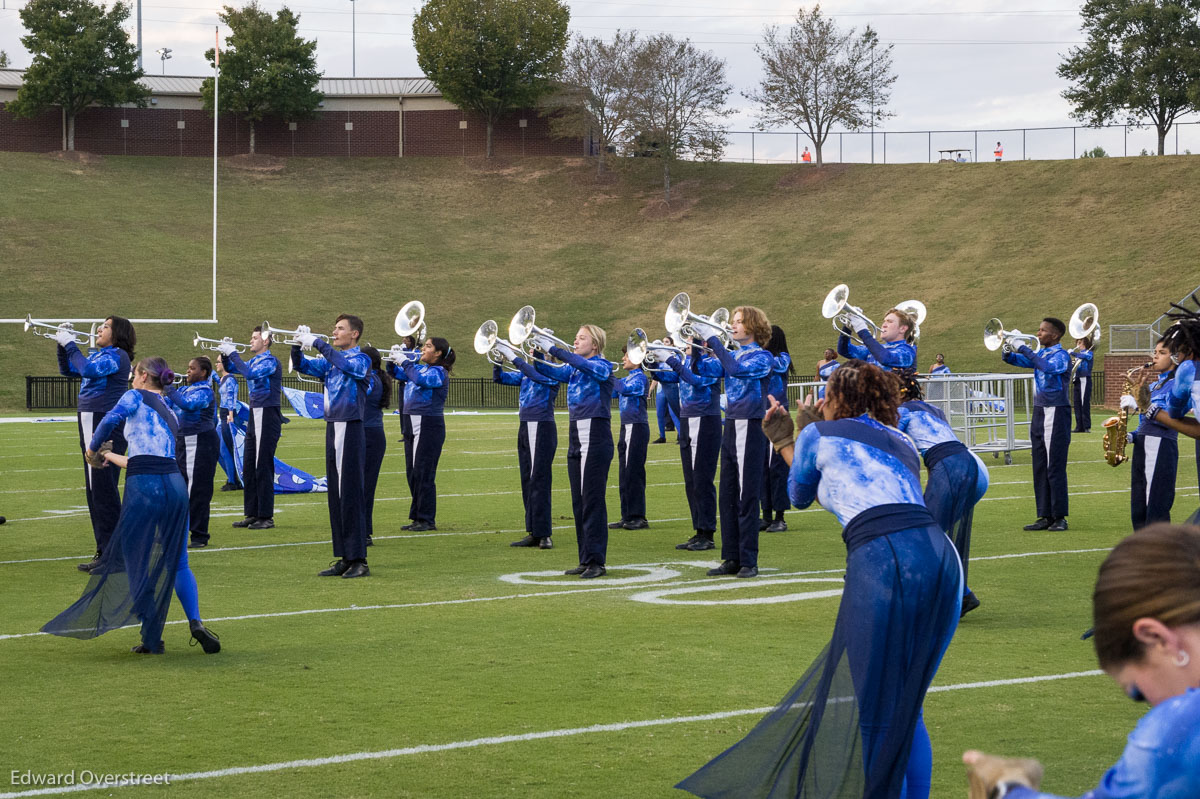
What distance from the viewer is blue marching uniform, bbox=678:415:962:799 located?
402cm

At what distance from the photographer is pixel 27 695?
6.17 meters

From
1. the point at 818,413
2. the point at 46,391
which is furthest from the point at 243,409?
the point at 46,391

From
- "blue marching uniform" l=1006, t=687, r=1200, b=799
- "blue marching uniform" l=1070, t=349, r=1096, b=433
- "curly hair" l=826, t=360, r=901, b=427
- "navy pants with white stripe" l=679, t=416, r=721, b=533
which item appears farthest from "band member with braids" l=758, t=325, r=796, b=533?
"blue marching uniform" l=1070, t=349, r=1096, b=433

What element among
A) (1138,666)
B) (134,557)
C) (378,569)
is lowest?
(378,569)

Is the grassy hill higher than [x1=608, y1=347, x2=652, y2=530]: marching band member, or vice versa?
the grassy hill

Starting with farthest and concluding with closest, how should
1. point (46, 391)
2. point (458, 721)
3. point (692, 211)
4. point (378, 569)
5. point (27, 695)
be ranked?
point (692, 211)
point (46, 391)
point (378, 569)
point (27, 695)
point (458, 721)

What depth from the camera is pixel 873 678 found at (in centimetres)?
401

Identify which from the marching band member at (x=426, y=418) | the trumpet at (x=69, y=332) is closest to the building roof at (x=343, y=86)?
the trumpet at (x=69, y=332)

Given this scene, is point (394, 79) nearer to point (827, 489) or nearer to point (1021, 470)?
point (1021, 470)

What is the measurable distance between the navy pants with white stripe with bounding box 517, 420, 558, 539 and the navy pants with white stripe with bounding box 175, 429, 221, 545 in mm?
2905

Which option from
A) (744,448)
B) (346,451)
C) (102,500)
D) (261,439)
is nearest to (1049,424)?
(744,448)

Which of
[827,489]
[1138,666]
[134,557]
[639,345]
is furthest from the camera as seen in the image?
[639,345]

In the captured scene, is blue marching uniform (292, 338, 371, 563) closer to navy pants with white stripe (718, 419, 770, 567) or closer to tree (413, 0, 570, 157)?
navy pants with white stripe (718, 419, 770, 567)

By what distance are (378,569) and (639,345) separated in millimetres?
3787
